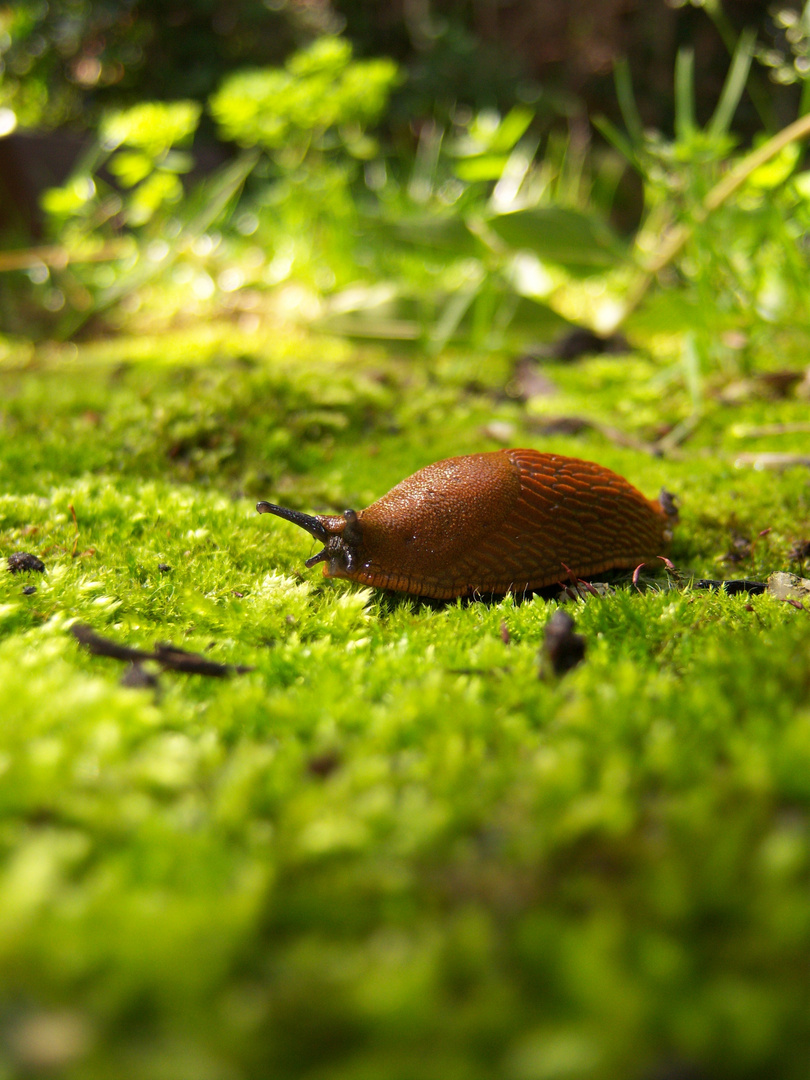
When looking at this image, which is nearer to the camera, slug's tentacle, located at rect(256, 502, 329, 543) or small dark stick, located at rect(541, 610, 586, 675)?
small dark stick, located at rect(541, 610, 586, 675)

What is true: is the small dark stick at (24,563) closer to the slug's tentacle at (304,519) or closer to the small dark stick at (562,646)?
the slug's tentacle at (304,519)

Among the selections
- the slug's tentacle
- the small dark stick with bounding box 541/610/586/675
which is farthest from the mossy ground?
the slug's tentacle

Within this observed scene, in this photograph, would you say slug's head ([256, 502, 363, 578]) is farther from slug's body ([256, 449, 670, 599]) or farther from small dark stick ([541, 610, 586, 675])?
small dark stick ([541, 610, 586, 675])

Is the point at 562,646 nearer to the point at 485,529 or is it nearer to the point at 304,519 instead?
the point at 485,529

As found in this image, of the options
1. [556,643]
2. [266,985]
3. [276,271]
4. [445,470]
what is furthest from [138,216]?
[266,985]

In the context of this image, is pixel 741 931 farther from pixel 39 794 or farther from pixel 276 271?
pixel 276 271

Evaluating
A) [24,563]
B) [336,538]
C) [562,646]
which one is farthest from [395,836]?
[24,563]
